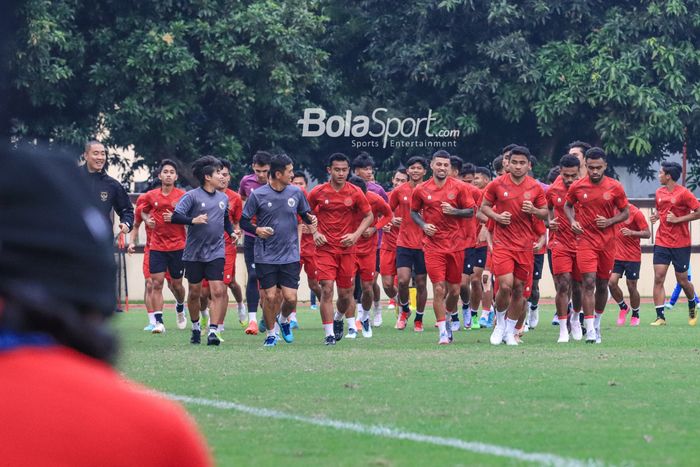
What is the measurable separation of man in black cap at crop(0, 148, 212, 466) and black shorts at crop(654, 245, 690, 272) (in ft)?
67.5

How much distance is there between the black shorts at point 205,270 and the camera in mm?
16766

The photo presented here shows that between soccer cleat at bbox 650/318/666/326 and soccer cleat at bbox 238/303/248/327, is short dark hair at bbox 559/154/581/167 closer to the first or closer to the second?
soccer cleat at bbox 650/318/666/326

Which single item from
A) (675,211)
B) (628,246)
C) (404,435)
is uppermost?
(675,211)

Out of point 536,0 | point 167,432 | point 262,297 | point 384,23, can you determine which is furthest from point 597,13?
point 167,432

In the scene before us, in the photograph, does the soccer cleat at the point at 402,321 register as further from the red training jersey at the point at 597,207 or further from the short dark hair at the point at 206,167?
the short dark hair at the point at 206,167

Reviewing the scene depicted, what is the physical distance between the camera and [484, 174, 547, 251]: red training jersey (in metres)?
16.2

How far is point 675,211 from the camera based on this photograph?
21656 millimetres

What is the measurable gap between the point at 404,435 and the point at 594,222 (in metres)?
8.95

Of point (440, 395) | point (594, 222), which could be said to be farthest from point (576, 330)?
point (440, 395)

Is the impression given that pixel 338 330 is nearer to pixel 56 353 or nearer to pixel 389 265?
pixel 389 265

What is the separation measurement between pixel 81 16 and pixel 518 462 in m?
26.0

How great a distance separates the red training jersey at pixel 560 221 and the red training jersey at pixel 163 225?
17.3 ft

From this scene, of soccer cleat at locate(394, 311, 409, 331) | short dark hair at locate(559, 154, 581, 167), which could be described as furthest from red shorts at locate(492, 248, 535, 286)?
soccer cleat at locate(394, 311, 409, 331)

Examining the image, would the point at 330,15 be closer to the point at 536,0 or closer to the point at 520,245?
the point at 536,0
